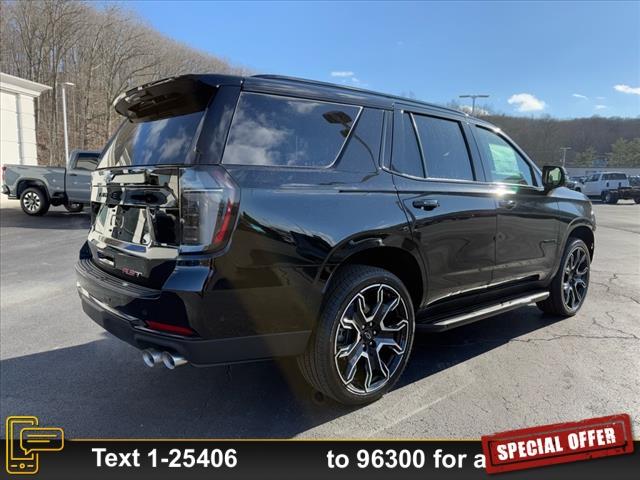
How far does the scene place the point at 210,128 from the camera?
7.47ft

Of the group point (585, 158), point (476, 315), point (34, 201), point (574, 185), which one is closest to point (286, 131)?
point (476, 315)

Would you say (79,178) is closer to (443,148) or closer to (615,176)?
(443,148)

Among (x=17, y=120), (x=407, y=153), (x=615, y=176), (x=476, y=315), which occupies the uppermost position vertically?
(x=17, y=120)

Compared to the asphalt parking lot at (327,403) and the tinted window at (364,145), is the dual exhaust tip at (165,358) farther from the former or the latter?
the tinted window at (364,145)

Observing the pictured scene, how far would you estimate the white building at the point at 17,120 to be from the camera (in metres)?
18.2

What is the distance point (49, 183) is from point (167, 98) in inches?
510

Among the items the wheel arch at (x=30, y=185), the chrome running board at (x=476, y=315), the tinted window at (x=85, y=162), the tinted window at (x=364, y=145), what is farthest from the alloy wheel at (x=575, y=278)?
the wheel arch at (x=30, y=185)

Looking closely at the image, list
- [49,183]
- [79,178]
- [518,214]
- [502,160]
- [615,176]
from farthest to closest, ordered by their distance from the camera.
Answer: [615,176], [49,183], [79,178], [502,160], [518,214]

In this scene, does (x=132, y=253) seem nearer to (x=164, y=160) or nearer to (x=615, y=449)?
(x=164, y=160)

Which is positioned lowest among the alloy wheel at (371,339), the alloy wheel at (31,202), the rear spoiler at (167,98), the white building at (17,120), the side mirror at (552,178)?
the alloy wheel at (371,339)

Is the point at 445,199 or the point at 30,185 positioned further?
the point at 30,185

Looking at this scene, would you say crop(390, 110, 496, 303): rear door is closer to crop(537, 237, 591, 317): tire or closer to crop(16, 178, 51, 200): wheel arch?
crop(537, 237, 591, 317): tire

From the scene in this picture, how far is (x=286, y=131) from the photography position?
252cm

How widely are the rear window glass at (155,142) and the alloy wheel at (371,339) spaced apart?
1.29 metres
